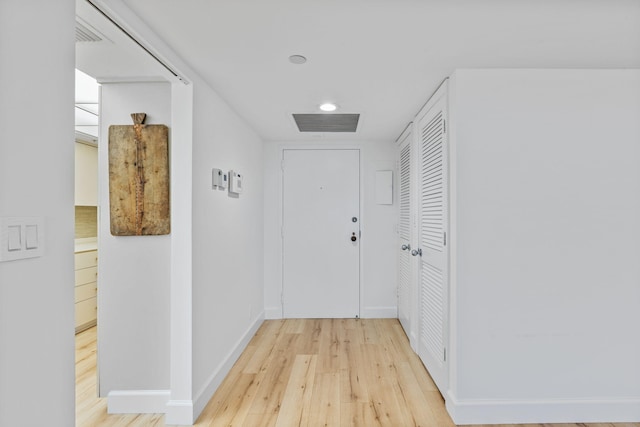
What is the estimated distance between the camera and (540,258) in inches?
84.4

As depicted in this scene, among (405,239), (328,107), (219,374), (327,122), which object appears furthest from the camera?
(405,239)

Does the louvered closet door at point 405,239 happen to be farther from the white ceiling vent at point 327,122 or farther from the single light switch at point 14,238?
the single light switch at point 14,238

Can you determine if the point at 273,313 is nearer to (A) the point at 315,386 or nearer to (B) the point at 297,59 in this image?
(A) the point at 315,386

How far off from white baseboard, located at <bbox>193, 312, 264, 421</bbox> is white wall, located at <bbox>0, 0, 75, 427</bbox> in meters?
1.15

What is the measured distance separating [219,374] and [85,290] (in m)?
2.25

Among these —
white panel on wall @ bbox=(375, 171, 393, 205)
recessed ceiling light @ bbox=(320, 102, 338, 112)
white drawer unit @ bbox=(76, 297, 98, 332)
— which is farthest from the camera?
white panel on wall @ bbox=(375, 171, 393, 205)

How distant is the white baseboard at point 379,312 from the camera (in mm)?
4250

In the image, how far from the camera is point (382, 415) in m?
2.24

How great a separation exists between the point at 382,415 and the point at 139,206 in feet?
6.50

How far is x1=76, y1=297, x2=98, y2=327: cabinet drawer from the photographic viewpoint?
377cm

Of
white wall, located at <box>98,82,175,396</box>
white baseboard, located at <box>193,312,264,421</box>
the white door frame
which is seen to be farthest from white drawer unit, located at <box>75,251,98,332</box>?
the white door frame

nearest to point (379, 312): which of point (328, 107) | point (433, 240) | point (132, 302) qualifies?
point (433, 240)

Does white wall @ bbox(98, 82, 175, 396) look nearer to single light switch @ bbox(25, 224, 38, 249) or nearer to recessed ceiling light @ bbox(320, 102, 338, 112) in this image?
single light switch @ bbox(25, 224, 38, 249)

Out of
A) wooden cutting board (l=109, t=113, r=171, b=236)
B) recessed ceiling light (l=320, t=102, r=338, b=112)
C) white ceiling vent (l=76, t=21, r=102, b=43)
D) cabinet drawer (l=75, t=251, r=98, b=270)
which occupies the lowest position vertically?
cabinet drawer (l=75, t=251, r=98, b=270)
